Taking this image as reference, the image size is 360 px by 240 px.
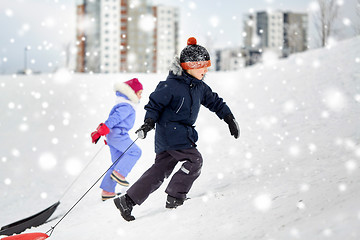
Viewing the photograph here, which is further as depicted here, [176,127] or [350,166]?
[350,166]

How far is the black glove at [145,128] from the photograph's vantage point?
3.21 meters

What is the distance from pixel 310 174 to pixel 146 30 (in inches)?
3573

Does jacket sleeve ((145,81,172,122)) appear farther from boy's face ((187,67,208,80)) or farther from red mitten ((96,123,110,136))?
red mitten ((96,123,110,136))

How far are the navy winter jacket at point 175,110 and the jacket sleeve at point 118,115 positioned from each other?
1.25 m

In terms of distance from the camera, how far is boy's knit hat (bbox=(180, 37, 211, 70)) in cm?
344

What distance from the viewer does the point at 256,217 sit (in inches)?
105

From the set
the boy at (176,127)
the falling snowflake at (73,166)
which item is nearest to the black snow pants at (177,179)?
the boy at (176,127)

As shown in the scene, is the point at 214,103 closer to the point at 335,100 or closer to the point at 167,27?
the point at 335,100

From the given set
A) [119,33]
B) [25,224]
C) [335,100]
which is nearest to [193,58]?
[25,224]

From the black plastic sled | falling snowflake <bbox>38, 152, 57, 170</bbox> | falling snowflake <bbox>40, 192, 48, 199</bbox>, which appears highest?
the black plastic sled

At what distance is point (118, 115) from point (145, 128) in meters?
1.50

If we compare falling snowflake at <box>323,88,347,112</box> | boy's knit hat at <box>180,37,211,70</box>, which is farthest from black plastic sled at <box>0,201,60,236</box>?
falling snowflake at <box>323,88,347,112</box>

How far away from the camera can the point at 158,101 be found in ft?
10.9

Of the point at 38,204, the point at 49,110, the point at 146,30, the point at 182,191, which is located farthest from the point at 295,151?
the point at 146,30
